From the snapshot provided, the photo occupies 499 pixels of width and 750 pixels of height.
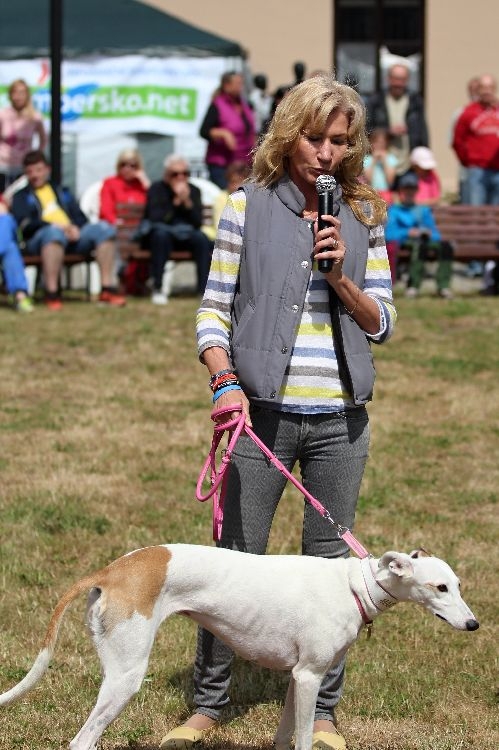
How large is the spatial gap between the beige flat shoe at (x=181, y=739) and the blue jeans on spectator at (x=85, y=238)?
9029mm

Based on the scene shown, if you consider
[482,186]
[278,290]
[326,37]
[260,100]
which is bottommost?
[278,290]

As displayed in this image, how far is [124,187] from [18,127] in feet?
4.98

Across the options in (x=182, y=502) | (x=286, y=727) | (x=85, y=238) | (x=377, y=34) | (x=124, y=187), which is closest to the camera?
(x=286, y=727)

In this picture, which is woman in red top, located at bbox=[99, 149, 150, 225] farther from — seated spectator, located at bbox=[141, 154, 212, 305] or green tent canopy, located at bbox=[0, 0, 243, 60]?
green tent canopy, located at bbox=[0, 0, 243, 60]

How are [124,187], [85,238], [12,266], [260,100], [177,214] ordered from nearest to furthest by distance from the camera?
[12,266], [85,238], [177,214], [124,187], [260,100]

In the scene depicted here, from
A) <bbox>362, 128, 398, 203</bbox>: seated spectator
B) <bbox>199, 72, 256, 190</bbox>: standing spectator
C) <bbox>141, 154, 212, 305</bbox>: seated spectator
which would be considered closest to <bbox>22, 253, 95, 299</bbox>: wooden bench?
<bbox>141, 154, 212, 305</bbox>: seated spectator

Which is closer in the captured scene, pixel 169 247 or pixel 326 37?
pixel 169 247

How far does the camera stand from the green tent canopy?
1702 centimetres

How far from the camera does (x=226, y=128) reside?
14883 mm

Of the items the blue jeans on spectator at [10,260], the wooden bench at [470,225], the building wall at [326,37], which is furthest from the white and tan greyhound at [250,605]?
the building wall at [326,37]

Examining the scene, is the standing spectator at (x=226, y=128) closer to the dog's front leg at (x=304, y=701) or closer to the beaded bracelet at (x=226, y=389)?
the beaded bracelet at (x=226, y=389)

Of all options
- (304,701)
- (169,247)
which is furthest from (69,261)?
(304,701)

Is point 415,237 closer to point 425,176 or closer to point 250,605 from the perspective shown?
point 425,176

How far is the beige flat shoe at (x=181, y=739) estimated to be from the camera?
465 centimetres
